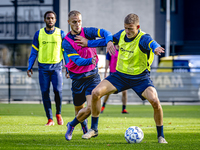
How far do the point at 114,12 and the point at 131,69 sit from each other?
2203 centimetres

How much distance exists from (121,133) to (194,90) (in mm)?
9515

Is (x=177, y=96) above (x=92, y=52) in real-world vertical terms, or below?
below

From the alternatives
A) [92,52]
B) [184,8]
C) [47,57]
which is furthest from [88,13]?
[92,52]

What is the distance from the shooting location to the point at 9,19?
27.0 meters

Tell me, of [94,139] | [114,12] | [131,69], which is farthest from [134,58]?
[114,12]

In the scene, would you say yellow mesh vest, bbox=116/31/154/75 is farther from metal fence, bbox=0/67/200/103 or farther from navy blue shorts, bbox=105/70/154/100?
metal fence, bbox=0/67/200/103

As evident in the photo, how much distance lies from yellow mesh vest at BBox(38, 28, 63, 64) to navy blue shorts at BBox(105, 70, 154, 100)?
2421 millimetres

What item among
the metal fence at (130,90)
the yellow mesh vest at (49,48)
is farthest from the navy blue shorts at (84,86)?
the metal fence at (130,90)

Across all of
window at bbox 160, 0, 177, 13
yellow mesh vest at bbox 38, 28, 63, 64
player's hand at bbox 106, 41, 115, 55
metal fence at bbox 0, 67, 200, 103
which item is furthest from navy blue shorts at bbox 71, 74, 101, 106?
window at bbox 160, 0, 177, 13

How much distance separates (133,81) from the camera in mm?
5801

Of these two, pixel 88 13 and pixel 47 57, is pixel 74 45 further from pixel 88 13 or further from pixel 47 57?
pixel 88 13

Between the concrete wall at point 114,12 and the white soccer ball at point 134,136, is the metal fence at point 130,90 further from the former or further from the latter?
the concrete wall at point 114,12

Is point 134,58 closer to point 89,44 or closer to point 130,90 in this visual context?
point 89,44

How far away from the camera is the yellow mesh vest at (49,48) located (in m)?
7.95
